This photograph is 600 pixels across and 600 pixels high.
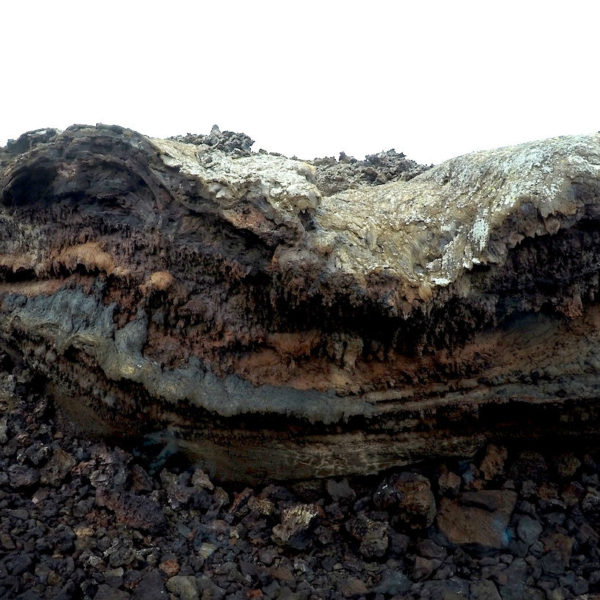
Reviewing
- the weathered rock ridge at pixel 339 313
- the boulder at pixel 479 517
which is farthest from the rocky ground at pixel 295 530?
the weathered rock ridge at pixel 339 313

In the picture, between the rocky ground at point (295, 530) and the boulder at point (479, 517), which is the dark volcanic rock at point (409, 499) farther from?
the boulder at point (479, 517)

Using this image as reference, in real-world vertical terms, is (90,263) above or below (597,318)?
above

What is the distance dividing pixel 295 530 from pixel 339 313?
145 centimetres

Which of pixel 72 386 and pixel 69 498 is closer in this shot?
pixel 69 498

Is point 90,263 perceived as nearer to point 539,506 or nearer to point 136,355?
point 136,355

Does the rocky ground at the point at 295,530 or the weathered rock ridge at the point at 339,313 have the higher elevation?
the weathered rock ridge at the point at 339,313

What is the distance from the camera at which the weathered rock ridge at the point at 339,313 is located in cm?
347

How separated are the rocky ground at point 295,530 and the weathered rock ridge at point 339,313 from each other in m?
0.21

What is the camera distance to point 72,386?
418 centimetres

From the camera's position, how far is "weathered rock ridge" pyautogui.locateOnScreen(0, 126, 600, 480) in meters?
Result: 3.47

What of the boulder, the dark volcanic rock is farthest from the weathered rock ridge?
the boulder

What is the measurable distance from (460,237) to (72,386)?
3.22 metres

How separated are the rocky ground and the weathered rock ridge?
0.21 meters

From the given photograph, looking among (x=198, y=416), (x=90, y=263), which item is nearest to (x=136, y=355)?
(x=198, y=416)
